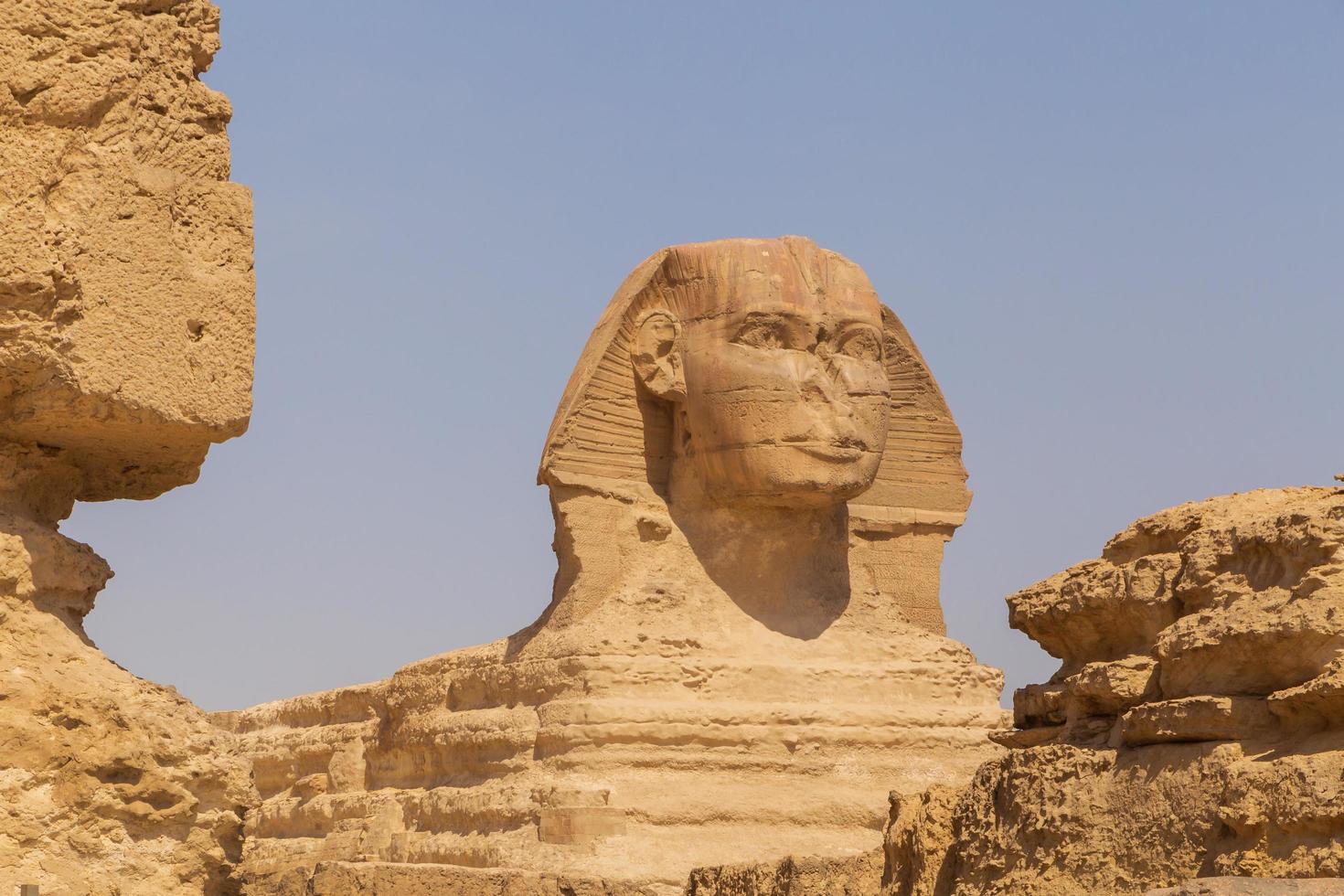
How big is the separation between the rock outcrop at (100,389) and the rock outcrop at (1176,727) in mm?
2345

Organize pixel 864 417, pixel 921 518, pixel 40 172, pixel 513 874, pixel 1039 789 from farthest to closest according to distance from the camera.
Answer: pixel 921 518
pixel 864 417
pixel 513 874
pixel 40 172
pixel 1039 789

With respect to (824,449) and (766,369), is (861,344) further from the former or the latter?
(824,449)

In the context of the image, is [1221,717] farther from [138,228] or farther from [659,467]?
[659,467]

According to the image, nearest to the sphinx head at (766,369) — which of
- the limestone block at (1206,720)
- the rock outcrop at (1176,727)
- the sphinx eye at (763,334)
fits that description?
the sphinx eye at (763,334)

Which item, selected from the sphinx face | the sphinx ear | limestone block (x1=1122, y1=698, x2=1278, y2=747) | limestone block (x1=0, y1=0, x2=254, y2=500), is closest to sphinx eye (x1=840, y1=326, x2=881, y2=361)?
the sphinx face

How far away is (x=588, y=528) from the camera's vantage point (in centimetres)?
1282

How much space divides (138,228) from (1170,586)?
338 cm

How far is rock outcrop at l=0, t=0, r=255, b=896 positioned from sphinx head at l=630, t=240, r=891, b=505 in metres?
5.92

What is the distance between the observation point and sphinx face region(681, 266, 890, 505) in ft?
41.3

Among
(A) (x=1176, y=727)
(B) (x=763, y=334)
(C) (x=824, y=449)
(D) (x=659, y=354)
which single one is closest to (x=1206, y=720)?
(A) (x=1176, y=727)

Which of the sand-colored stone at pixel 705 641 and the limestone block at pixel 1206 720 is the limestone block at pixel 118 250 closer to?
the limestone block at pixel 1206 720

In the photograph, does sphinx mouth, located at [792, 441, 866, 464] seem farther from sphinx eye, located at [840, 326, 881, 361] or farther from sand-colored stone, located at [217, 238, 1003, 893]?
sphinx eye, located at [840, 326, 881, 361]

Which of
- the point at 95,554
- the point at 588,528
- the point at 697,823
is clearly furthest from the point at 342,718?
the point at 95,554

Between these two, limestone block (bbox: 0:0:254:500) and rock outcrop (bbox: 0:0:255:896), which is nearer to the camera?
rock outcrop (bbox: 0:0:255:896)
